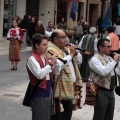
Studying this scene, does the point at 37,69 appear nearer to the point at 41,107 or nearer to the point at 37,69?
the point at 37,69

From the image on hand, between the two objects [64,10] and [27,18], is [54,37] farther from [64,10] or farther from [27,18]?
[64,10]

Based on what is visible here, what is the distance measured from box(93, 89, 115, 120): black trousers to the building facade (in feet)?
71.1

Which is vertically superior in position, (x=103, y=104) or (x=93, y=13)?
(x=93, y=13)

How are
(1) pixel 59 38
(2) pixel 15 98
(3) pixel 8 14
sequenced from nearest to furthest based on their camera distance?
(1) pixel 59 38, (2) pixel 15 98, (3) pixel 8 14

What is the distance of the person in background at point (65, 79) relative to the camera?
6672 mm

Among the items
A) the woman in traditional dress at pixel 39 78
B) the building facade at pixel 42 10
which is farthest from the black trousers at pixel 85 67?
the building facade at pixel 42 10

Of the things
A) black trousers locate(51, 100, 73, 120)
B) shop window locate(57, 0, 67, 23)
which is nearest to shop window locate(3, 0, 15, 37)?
shop window locate(57, 0, 67, 23)

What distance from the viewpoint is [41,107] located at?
6.19 m

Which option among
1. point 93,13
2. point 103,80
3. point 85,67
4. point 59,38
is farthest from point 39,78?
point 93,13

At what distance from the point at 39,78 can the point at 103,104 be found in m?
1.37

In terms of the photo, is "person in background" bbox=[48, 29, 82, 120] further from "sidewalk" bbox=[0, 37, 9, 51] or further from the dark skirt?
"sidewalk" bbox=[0, 37, 9, 51]

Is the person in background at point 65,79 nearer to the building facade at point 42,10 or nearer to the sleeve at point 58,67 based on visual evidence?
the sleeve at point 58,67

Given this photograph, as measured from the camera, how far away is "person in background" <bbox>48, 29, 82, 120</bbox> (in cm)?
667

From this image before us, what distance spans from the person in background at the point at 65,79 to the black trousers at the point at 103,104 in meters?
0.32
